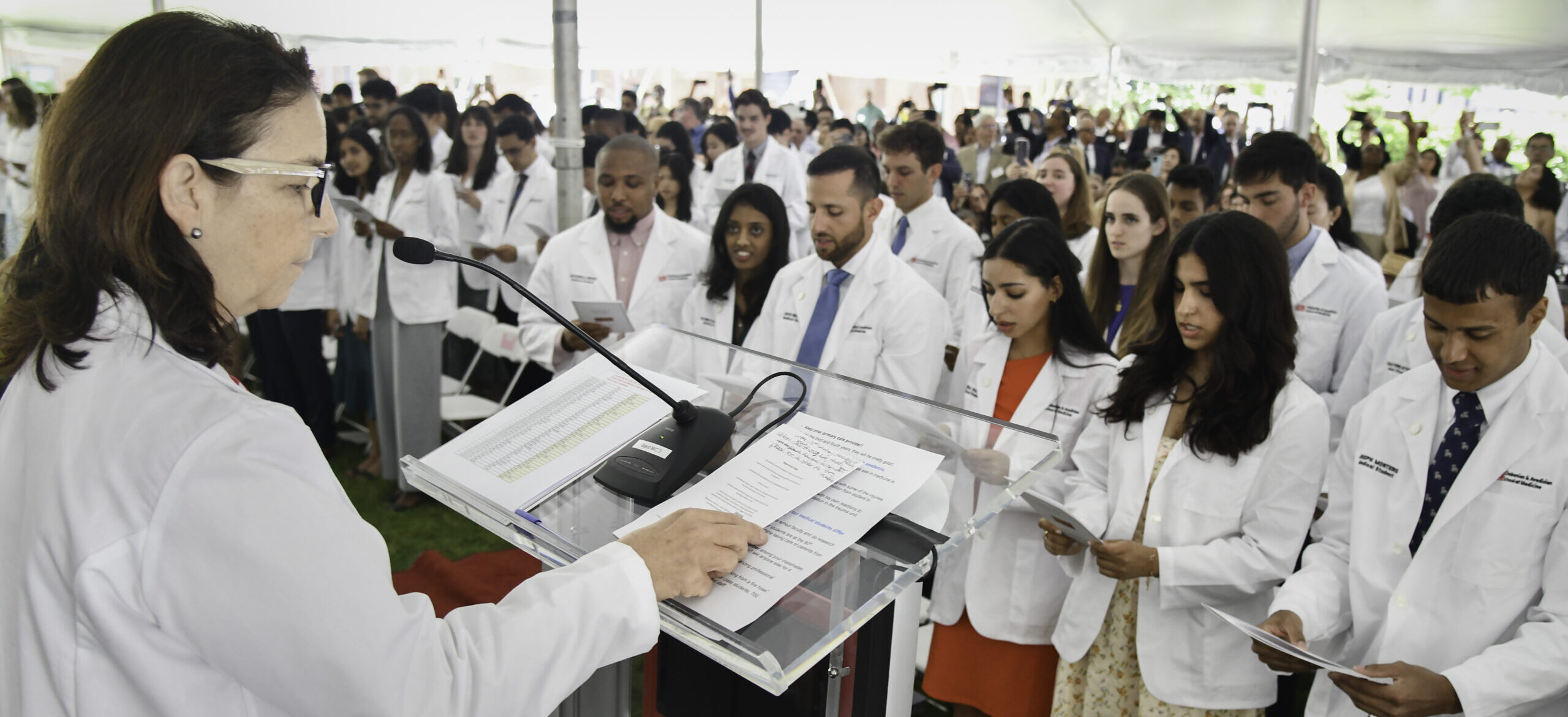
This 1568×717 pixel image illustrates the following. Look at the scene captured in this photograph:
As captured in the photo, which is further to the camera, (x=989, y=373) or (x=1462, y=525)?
(x=989, y=373)

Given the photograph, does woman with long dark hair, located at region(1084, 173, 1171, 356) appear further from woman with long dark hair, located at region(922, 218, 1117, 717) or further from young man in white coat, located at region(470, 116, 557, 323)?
young man in white coat, located at region(470, 116, 557, 323)

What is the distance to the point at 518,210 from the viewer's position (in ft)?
19.5

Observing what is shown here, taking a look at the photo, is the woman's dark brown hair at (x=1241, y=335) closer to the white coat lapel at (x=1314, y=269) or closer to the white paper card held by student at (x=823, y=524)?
the white paper card held by student at (x=823, y=524)

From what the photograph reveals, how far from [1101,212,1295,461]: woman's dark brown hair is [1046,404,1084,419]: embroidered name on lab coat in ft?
1.00

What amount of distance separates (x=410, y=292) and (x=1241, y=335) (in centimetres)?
371

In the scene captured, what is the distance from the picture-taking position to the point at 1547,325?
293cm

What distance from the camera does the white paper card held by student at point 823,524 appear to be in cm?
111

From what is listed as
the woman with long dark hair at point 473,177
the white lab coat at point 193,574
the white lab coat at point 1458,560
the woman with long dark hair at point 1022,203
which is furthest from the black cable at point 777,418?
the woman with long dark hair at point 473,177

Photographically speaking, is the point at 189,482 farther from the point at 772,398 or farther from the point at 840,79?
the point at 840,79

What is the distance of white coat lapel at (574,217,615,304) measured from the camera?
153 inches

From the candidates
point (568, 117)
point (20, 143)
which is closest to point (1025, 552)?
point (568, 117)

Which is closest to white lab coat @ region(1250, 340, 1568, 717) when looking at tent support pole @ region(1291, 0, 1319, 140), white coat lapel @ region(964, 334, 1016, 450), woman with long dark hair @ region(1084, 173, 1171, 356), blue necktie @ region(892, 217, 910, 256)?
white coat lapel @ region(964, 334, 1016, 450)

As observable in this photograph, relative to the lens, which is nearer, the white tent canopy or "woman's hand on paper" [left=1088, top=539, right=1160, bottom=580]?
"woman's hand on paper" [left=1088, top=539, right=1160, bottom=580]

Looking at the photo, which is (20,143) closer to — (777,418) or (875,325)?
(875,325)
